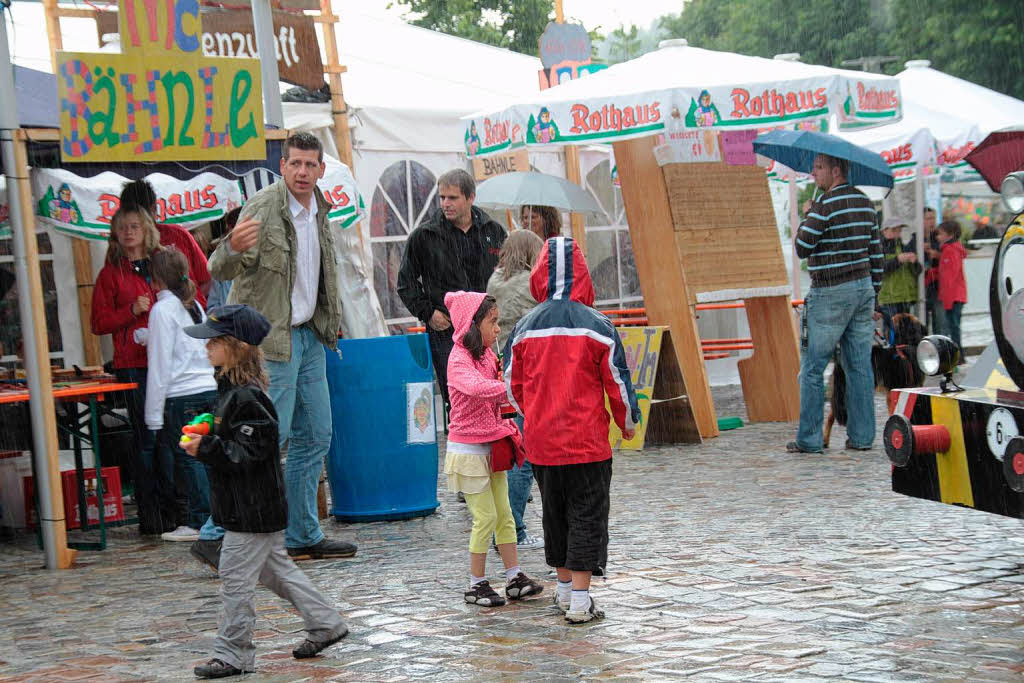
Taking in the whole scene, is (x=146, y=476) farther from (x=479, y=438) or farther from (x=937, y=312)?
(x=937, y=312)

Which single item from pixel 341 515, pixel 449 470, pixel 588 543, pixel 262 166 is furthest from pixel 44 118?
pixel 588 543

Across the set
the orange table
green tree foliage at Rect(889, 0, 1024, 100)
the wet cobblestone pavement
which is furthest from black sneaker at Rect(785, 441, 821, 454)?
green tree foliage at Rect(889, 0, 1024, 100)

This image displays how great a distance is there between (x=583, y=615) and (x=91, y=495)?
13.4 ft

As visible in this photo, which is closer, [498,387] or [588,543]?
[588,543]

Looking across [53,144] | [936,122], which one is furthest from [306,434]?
[936,122]

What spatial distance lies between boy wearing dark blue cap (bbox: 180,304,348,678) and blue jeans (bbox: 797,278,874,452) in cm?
558

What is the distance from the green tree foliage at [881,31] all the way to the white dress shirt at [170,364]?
1258 inches

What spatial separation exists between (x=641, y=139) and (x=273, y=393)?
18.3 ft

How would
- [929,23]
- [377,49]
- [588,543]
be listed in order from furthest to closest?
[929,23], [377,49], [588,543]

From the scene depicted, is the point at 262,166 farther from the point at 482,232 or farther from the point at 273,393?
the point at 273,393

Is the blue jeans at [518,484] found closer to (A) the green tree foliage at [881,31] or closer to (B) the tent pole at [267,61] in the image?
(B) the tent pole at [267,61]

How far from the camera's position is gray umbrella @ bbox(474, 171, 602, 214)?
11.1 m

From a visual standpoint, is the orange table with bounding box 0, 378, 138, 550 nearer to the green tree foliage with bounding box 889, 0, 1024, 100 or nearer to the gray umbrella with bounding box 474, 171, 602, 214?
the gray umbrella with bounding box 474, 171, 602, 214

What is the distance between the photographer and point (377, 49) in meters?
15.0
